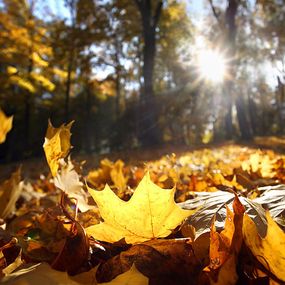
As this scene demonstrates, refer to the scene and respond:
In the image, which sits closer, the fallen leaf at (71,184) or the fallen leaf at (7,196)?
the fallen leaf at (71,184)

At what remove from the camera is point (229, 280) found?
490mm

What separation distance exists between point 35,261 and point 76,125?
2003cm

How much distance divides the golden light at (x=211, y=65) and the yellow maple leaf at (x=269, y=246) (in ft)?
50.0

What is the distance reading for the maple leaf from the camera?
1.81 ft

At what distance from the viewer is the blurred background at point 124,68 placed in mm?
13836

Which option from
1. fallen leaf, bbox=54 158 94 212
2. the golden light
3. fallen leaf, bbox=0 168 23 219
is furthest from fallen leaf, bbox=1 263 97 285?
the golden light

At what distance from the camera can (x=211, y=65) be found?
1855 centimetres

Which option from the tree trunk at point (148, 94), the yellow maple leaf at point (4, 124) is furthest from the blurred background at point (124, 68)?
the yellow maple leaf at point (4, 124)

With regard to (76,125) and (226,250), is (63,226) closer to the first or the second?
(226,250)

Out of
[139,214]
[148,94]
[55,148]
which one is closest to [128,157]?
[148,94]

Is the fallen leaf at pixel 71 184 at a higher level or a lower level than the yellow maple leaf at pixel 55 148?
lower

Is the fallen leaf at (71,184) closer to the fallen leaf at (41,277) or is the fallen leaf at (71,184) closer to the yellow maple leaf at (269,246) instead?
the fallen leaf at (41,277)

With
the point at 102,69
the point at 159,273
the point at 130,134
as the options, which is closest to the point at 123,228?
the point at 159,273

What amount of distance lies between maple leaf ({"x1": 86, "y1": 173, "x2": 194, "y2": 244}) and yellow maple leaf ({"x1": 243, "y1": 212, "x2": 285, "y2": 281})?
0.09 metres
